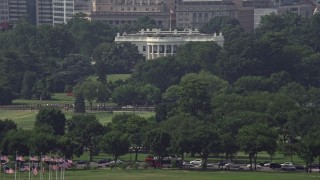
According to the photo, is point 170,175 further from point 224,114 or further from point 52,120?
point 224,114

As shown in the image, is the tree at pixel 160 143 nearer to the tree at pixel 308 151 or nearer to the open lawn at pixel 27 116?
the tree at pixel 308 151

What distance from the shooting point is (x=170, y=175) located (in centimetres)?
14488

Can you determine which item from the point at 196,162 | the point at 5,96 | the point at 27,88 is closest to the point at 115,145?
the point at 196,162

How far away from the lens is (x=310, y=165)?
150250 mm

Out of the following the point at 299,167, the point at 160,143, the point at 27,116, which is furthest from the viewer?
the point at 27,116

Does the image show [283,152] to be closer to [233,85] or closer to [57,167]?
[57,167]

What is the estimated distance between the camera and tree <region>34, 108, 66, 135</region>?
162 meters

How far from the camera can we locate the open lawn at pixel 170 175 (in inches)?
5610

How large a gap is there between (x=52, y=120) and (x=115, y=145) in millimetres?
12398

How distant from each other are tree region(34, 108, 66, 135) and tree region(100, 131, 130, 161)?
30.1 ft

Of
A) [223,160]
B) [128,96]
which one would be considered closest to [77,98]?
[128,96]

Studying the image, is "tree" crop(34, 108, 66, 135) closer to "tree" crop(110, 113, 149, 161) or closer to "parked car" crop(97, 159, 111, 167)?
"tree" crop(110, 113, 149, 161)

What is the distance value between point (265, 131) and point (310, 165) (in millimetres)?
5190

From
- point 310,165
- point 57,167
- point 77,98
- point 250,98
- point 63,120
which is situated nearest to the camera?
point 57,167
